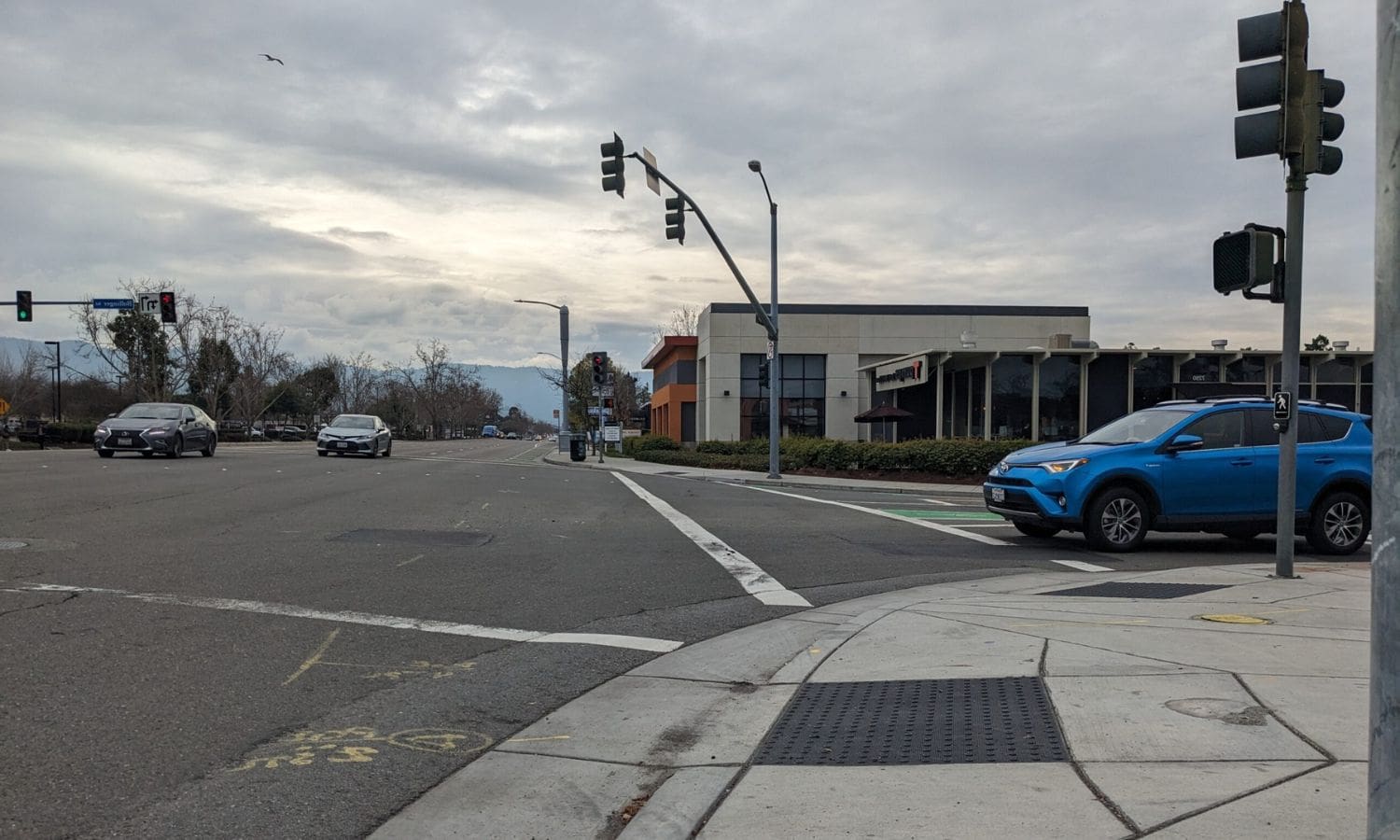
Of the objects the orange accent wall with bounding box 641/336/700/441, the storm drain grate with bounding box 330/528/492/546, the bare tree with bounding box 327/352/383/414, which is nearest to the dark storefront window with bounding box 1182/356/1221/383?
the orange accent wall with bounding box 641/336/700/441

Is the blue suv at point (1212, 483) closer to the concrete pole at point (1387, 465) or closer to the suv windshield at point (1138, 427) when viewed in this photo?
the suv windshield at point (1138, 427)

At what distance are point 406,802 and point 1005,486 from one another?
371 inches

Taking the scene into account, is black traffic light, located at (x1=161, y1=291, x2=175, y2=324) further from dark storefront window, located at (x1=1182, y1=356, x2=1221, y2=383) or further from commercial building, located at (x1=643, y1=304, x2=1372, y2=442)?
dark storefront window, located at (x1=1182, y1=356, x2=1221, y2=383)

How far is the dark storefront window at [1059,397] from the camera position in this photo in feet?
132

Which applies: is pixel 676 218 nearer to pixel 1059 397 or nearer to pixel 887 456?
pixel 887 456

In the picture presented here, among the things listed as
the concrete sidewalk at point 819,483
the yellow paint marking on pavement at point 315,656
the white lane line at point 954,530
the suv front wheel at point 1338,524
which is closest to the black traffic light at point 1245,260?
the white lane line at point 954,530

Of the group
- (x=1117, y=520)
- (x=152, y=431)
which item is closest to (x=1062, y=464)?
(x=1117, y=520)

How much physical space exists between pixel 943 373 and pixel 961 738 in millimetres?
36801

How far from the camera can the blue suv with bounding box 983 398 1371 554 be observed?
11.5 m

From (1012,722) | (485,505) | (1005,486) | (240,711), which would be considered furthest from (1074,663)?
(485,505)

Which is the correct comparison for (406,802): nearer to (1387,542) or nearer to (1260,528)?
(1387,542)

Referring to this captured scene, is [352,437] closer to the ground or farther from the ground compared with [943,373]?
closer to the ground

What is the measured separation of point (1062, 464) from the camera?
11.6 metres

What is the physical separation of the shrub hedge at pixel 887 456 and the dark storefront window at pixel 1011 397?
850 centimetres
